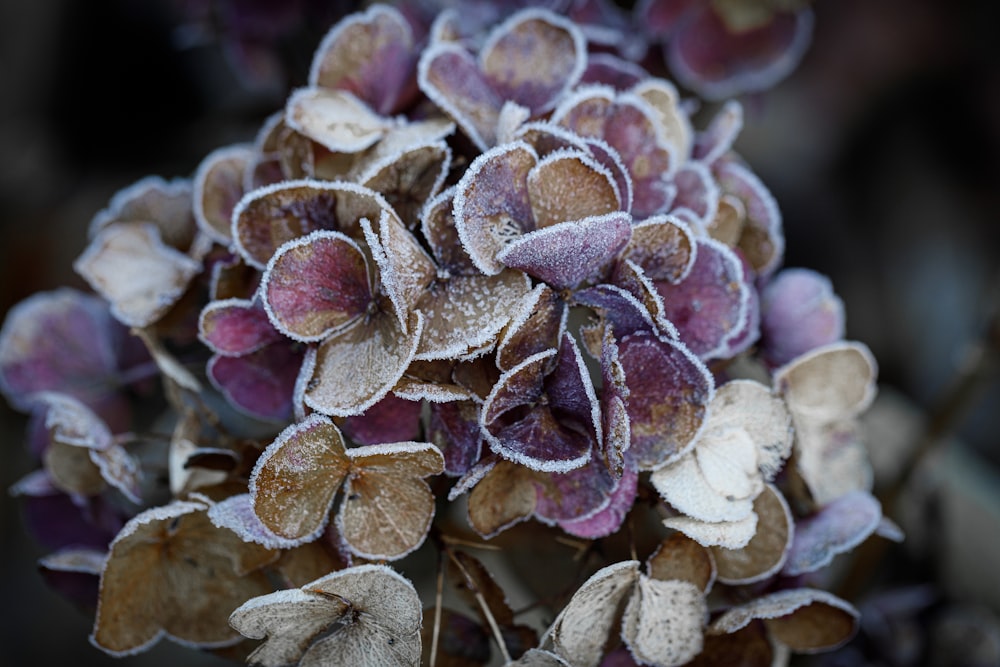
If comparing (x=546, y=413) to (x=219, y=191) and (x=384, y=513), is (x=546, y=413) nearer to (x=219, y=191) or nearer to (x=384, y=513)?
(x=384, y=513)

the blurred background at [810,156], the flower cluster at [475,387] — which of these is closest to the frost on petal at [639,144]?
the flower cluster at [475,387]

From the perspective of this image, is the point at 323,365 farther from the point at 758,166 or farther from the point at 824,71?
the point at 824,71

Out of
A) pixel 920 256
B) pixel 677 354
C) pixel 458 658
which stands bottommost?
pixel 920 256

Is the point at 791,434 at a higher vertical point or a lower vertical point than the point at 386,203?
lower

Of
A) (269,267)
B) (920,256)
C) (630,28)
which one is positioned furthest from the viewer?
(920,256)

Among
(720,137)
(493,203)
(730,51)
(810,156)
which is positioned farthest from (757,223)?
(810,156)

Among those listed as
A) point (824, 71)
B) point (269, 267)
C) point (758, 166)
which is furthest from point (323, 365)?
point (824, 71)
